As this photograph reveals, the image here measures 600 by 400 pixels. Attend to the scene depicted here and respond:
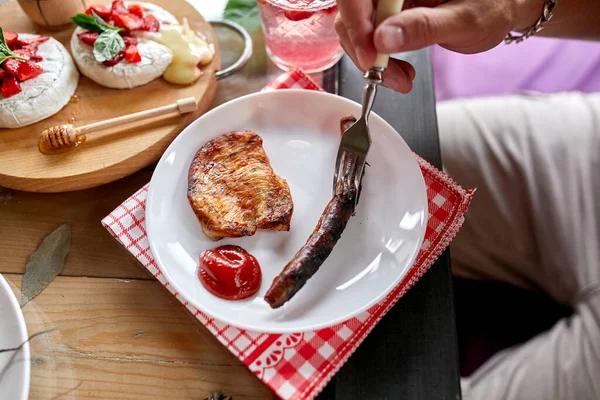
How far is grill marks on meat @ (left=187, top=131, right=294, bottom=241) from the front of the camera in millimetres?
1263

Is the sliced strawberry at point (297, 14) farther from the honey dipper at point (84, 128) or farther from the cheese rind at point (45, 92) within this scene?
the cheese rind at point (45, 92)

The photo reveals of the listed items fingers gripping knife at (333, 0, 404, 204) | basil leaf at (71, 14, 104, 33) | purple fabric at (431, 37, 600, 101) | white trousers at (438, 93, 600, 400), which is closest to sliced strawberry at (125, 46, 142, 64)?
basil leaf at (71, 14, 104, 33)

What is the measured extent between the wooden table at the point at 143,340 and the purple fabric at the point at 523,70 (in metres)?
1.52

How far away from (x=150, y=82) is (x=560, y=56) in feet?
6.81

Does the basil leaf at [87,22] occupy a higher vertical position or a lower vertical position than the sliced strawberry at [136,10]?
lower

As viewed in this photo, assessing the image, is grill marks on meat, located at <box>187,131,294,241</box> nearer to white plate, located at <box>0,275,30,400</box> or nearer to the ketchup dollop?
the ketchup dollop

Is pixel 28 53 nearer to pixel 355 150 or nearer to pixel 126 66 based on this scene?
pixel 126 66

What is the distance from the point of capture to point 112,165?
1.45m

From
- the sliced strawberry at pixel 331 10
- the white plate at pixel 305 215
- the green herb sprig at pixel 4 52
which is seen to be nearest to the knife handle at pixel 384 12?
the white plate at pixel 305 215

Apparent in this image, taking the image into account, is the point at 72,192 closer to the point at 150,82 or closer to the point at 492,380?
the point at 150,82

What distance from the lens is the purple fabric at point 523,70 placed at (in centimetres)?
250

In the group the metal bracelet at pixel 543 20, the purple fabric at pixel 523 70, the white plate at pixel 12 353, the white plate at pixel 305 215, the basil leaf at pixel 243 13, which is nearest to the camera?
the white plate at pixel 12 353

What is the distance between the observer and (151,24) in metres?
1.68

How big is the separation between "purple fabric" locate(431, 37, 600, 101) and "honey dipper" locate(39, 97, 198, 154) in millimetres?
1481
